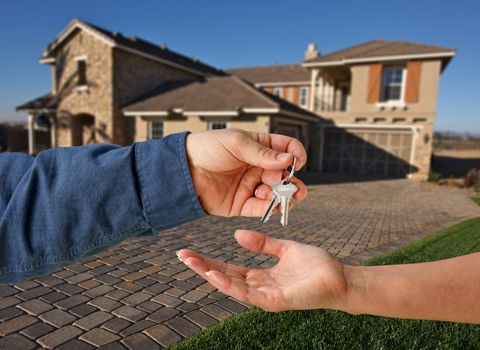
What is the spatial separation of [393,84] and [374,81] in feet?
3.53

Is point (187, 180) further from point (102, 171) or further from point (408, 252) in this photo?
point (408, 252)

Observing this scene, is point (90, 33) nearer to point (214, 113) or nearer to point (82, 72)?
point (82, 72)

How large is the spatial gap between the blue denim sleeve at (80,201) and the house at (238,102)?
1278cm

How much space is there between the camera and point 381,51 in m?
18.8

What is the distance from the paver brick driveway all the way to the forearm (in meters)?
1.94

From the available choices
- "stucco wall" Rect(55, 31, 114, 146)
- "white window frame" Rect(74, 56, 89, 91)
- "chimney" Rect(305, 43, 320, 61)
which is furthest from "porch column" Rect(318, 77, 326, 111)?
"white window frame" Rect(74, 56, 89, 91)

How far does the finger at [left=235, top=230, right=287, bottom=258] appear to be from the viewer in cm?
149

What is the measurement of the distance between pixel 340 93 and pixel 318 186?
12863 mm

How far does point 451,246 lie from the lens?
5.56 m

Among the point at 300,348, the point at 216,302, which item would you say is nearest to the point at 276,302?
the point at 300,348

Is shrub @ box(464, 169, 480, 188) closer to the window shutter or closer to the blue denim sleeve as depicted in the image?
the window shutter

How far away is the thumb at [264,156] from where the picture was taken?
1538 millimetres

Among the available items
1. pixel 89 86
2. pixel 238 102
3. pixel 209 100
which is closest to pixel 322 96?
pixel 238 102

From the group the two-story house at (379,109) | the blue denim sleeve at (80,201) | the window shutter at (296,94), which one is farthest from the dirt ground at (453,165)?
the blue denim sleeve at (80,201)
